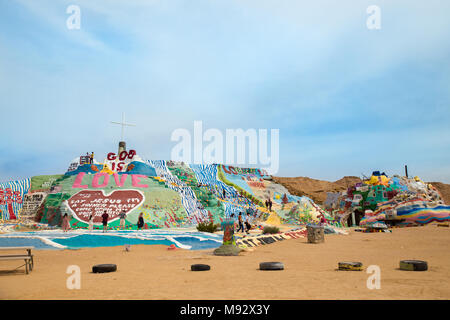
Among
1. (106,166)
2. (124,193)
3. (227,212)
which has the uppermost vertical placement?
(106,166)

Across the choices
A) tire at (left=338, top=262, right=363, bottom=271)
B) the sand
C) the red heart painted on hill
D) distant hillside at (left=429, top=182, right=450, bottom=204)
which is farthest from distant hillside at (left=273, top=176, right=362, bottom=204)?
the sand

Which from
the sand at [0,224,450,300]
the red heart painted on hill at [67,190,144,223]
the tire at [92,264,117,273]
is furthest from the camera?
the red heart painted on hill at [67,190,144,223]

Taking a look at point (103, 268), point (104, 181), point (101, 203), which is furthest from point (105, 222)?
point (103, 268)

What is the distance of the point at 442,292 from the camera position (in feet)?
16.8

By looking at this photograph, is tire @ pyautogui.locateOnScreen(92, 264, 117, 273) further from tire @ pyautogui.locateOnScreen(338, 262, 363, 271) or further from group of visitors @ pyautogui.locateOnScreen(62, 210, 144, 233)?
group of visitors @ pyautogui.locateOnScreen(62, 210, 144, 233)

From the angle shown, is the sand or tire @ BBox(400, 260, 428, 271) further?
tire @ BBox(400, 260, 428, 271)

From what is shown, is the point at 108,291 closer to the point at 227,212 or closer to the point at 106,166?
the point at 227,212

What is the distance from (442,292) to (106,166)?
1224 inches

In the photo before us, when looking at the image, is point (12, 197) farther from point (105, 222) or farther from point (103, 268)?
point (103, 268)

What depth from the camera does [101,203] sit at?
24.8 metres

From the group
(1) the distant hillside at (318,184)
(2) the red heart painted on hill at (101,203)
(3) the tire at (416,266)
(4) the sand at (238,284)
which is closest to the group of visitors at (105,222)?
(2) the red heart painted on hill at (101,203)

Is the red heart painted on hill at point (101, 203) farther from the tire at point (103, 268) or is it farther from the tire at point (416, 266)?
the tire at point (416, 266)

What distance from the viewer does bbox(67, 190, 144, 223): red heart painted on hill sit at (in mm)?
23891
